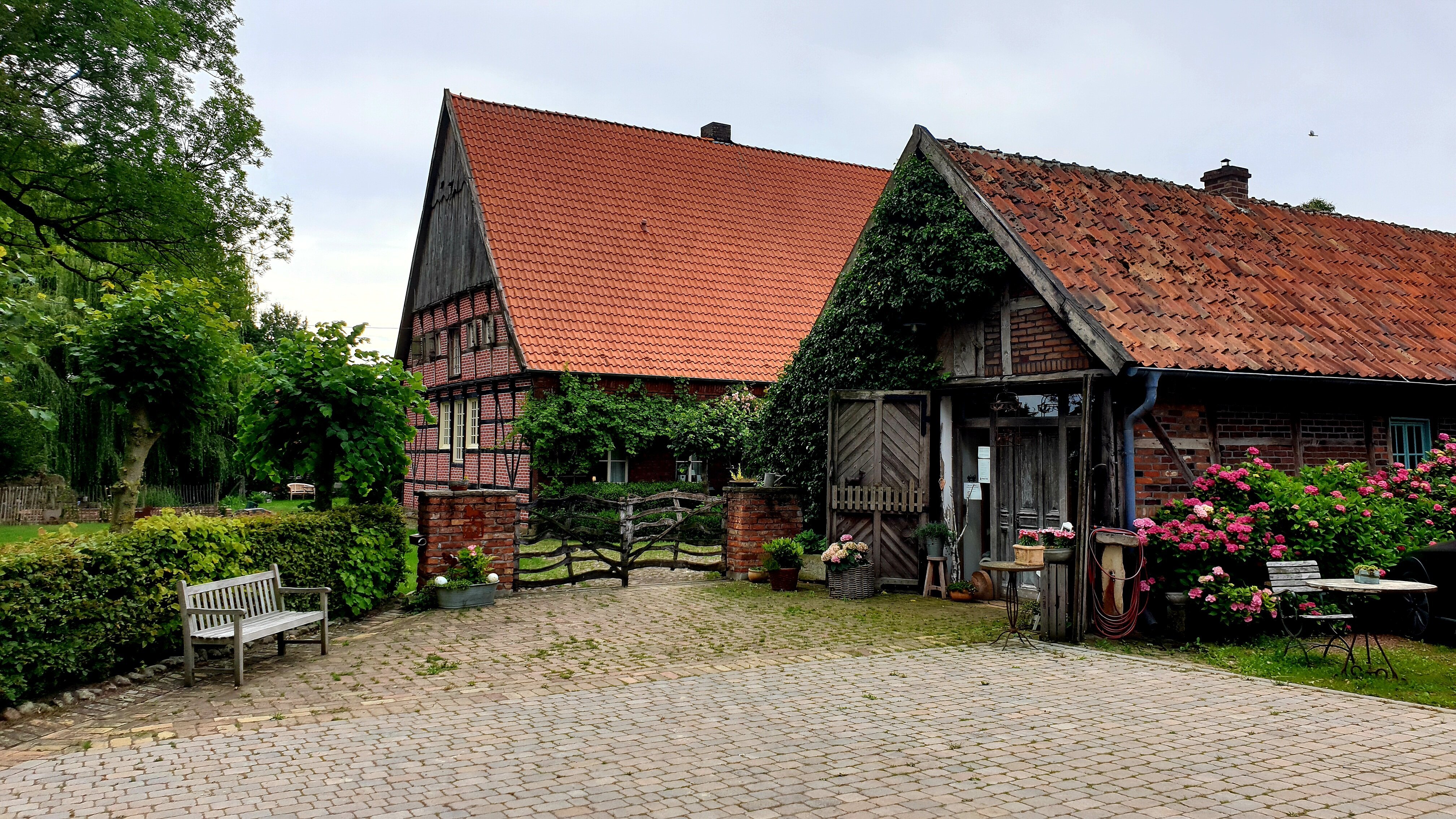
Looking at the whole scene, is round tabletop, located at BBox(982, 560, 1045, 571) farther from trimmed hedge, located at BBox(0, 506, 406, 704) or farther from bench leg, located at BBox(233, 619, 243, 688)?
trimmed hedge, located at BBox(0, 506, 406, 704)

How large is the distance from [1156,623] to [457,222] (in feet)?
62.5

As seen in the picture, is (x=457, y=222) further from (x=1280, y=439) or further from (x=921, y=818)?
(x=921, y=818)

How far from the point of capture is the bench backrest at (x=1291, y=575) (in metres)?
8.73

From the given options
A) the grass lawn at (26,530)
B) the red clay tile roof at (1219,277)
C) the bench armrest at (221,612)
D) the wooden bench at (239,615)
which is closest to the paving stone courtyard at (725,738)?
the wooden bench at (239,615)

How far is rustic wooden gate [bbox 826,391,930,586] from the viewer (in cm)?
1257

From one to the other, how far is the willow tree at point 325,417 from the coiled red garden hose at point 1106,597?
24.6ft

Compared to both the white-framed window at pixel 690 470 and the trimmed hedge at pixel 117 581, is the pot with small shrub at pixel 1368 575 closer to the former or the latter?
the trimmed hedge at pixel 117 581

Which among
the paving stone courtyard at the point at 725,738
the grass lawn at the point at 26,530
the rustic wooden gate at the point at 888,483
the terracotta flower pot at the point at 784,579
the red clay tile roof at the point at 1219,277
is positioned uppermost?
the red clay tile roof at the point at 1219,277

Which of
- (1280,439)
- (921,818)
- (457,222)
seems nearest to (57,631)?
(921,818)

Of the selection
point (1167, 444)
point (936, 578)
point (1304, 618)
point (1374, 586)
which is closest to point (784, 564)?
point (936, 578)

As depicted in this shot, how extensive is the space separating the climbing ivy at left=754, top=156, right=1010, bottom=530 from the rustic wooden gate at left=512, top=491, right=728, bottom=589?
1.61m

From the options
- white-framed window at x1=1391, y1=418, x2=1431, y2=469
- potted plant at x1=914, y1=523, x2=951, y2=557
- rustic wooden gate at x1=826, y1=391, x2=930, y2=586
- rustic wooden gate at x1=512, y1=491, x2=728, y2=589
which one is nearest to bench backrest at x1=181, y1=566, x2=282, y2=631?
rustic wooden gate at x1=512, y1=491, x2=728, y2=589

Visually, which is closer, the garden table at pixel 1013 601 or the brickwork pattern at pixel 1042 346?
the garden table at pixel 1013 601

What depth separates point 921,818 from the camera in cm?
484
